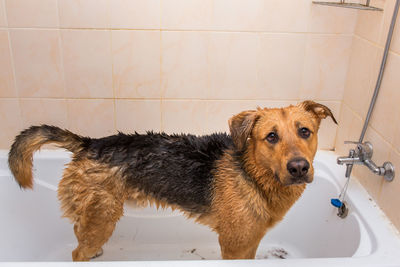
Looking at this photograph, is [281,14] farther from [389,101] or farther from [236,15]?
[389,101]

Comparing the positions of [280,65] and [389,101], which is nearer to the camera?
[389,101]

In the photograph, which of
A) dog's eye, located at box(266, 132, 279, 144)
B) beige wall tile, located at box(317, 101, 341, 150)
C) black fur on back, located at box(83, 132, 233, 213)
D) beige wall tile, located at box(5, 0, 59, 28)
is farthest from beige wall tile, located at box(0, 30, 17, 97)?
beige wall tile, located at box(317, 101, 341, 150)

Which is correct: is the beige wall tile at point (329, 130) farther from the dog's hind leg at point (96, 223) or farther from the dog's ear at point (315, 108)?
the dog's hind leg at point (96, 223)

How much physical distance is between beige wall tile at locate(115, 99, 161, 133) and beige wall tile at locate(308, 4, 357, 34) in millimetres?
1109

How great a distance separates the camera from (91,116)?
99.5 inches

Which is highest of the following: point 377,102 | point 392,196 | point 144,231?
point 377,102

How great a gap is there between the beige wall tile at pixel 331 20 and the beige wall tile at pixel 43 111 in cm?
167

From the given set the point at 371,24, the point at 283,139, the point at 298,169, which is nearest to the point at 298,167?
the point at 298,169

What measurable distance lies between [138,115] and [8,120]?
851mm

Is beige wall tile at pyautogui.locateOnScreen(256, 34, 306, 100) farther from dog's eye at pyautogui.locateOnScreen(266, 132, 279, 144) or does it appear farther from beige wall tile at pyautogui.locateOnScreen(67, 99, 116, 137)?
beige wall tile at pyautogui.locateOnScreen(67, 99, 116, 137)

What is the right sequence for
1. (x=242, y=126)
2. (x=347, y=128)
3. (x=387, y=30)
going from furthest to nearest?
(x=347, y=128) → (x=387, y=30) → (x=242, y=126)

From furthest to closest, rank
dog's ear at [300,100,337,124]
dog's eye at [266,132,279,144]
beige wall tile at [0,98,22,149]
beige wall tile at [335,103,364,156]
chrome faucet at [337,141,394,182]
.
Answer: beige wall tile at [0,98,22,149]
beige wall tile at [335,103,364,156]
chrome faucet at [337,141,394,182]
dog's ear at [300,100,337,124]
dog's eye at [266,132,279,144]

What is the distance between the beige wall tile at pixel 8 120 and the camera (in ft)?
8.08

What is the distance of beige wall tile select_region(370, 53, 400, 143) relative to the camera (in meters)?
1.90
